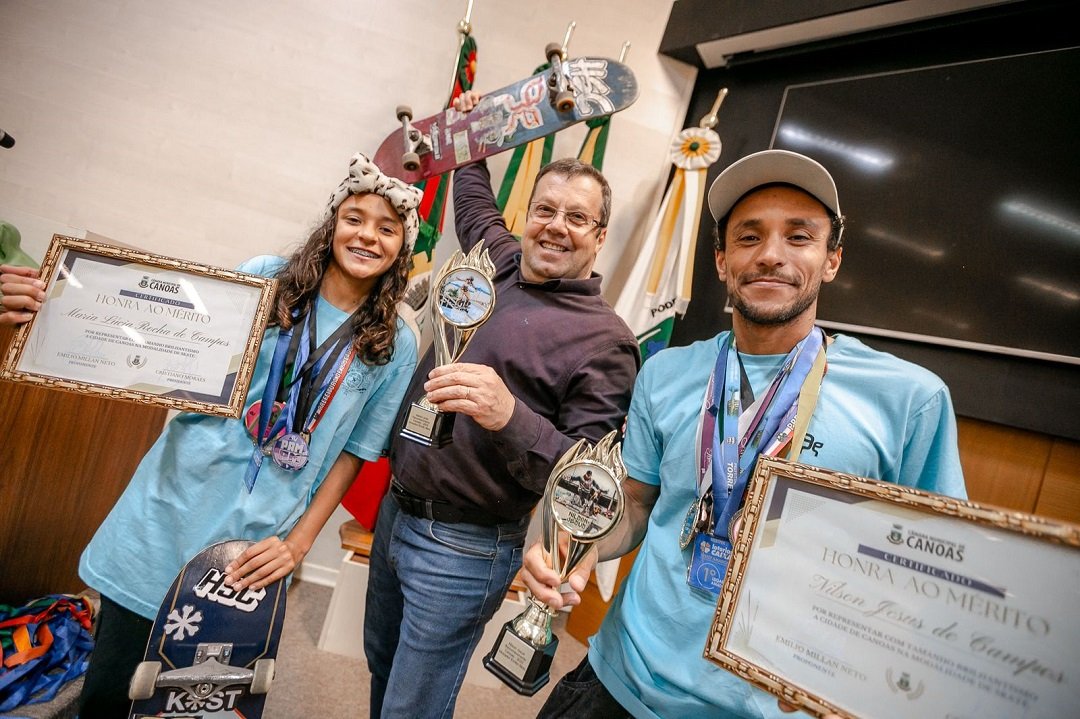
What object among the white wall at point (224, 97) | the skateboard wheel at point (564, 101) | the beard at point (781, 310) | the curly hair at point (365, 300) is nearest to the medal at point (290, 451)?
the curly hair at point (365, 300)

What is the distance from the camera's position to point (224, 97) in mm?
2547

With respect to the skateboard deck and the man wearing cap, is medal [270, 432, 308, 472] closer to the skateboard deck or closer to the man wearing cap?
the man wearing cap

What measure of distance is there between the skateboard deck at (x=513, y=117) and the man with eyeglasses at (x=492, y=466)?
65 centimetres

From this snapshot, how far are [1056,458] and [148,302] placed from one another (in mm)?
2758

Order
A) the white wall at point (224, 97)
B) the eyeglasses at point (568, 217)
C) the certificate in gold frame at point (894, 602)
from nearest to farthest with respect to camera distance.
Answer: the certificate in gold frame at point (894, 602) → the eyeglasses at point (568, 217) → the white wall at point (224, 97)

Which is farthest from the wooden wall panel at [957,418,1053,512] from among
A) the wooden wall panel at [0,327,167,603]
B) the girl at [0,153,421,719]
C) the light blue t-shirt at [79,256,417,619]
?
the wooden wall panel at [0,327,167,603]

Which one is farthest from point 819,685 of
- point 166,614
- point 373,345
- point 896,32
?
point 896,32

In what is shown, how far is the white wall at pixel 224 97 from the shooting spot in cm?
245

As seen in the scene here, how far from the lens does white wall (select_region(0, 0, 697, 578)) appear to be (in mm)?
2447

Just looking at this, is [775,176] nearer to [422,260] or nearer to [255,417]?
[255,417]

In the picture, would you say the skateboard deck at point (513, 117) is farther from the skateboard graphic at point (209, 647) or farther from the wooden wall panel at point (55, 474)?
the skateboard graphic at point (209, 647)

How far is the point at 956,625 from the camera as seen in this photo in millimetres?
623

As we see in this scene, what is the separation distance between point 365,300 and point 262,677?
93 centimetres

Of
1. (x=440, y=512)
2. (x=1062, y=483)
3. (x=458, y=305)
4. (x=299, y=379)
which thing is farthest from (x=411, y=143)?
(x=1062, y=483)
